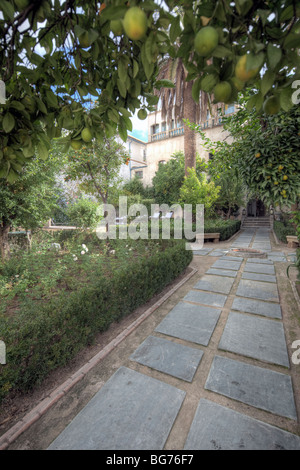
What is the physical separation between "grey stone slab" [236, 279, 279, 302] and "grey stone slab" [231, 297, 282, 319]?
0.81 feet

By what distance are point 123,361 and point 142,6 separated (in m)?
3.22

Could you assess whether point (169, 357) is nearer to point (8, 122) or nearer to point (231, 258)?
point (8, 122)

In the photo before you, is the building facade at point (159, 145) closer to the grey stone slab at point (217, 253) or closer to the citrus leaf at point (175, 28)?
the grey stone slab at point (217, 253)

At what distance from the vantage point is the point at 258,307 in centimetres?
416

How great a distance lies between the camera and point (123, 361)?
2.75 meters

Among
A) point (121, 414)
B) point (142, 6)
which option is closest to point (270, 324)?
point (121, 414)

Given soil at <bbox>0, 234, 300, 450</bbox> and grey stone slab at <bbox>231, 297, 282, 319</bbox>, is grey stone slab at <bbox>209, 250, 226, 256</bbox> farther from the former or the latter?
soil at <bbox>0, 234, 300, 450</bbox>

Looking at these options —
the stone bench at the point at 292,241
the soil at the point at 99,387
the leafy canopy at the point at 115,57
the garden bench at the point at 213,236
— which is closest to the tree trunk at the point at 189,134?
the garden bench at the point at 213,236

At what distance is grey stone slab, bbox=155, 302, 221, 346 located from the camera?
10.7 ft

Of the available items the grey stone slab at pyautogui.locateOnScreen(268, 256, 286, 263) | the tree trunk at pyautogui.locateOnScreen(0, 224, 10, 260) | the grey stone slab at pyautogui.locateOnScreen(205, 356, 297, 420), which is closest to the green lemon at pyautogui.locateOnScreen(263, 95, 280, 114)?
the grey stone slab at pyautogui.locateOnScreen(205, 356, 297, 420)

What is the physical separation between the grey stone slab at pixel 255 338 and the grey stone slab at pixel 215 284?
1223 mm

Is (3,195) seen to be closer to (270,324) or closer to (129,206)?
(270,324)

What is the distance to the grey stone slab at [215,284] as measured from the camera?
5.08 metres

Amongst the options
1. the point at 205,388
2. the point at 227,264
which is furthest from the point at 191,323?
the point at 227,264
